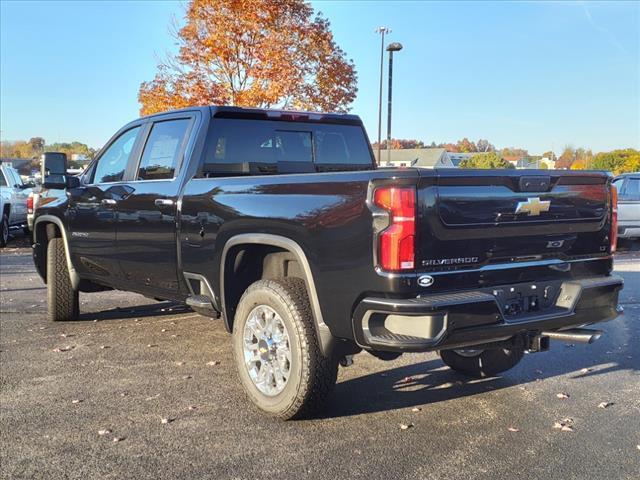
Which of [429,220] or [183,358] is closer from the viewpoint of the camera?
[429,220]

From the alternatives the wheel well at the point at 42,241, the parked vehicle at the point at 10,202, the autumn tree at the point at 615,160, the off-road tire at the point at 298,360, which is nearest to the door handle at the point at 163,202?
the off-road tire at the point at 298,360

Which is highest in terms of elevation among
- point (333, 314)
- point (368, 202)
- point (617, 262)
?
point (368, 202)

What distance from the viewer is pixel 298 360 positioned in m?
3.86

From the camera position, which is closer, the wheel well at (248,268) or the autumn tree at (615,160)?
the wheel well at (248,268)

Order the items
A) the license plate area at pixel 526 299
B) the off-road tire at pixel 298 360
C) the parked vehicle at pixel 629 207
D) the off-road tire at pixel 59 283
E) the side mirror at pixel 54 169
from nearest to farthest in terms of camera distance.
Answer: the license plate area at pixel 526 299
the off-road tire at pixel 298 360
the side mirror at pixel 54 169
the off-road tire at pixel 59 283
the parked vehicle at pixel 629 207

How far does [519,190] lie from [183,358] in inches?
128

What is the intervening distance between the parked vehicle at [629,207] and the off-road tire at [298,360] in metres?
13.6

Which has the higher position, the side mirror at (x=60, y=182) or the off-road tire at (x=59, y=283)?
the side mirror at (x=60, y=182)

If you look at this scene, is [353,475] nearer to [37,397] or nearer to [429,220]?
[429,220]

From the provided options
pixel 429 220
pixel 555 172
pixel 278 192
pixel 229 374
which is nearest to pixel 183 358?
pixel 229 374

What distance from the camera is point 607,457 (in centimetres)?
359

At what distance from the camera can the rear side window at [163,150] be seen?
17.1 ft

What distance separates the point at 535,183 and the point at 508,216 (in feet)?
0.95

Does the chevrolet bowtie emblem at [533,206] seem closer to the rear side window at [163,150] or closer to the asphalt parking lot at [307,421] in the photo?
the asphalt parking lot at [307,421]
